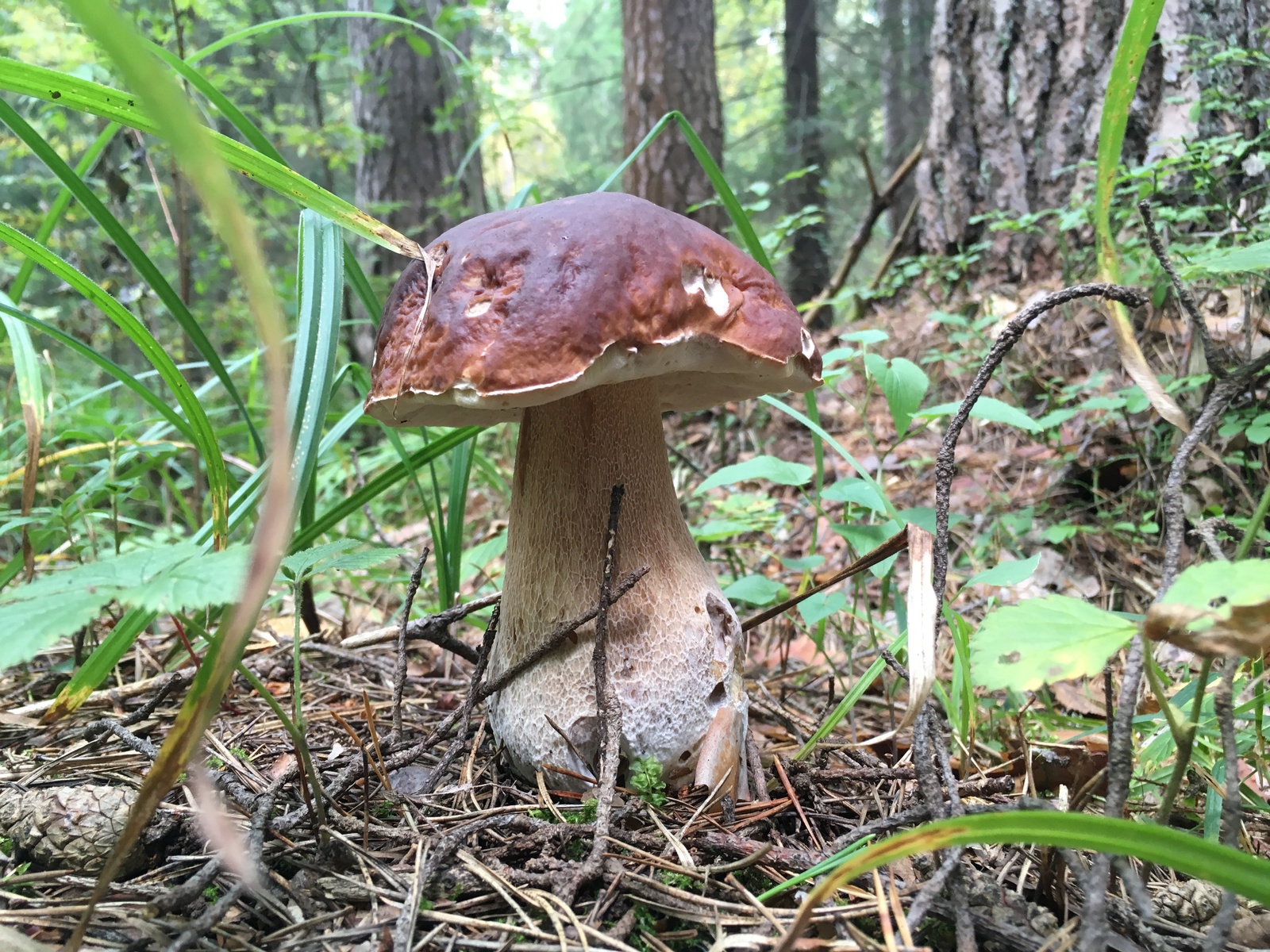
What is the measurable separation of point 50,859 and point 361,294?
1192 millimetres

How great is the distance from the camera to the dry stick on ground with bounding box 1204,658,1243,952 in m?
0.63

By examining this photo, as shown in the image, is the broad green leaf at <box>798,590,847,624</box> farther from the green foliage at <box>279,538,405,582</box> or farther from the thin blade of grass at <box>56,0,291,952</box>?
the thin blade of grass at <box>56,0,291,952</box>

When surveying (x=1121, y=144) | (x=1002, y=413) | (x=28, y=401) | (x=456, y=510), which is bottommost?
(x=456, y=510)

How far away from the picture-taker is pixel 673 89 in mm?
4281

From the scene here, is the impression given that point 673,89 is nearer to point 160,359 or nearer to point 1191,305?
point 160,359

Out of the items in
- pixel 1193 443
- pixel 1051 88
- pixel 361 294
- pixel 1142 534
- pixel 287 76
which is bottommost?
pixel 1142 534

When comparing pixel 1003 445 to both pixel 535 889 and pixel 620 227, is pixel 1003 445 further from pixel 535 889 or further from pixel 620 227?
pixel 535 889

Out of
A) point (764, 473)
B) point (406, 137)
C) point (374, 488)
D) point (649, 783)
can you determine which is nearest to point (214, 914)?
point (649, 783)

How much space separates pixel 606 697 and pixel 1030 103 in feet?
11.5

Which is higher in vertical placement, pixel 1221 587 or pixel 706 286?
pixel 706 286

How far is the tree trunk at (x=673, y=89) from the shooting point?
13.7ft

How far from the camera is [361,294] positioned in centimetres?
164

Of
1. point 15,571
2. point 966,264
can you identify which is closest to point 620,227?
point 15,571

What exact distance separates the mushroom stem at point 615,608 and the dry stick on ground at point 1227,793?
0.64m
